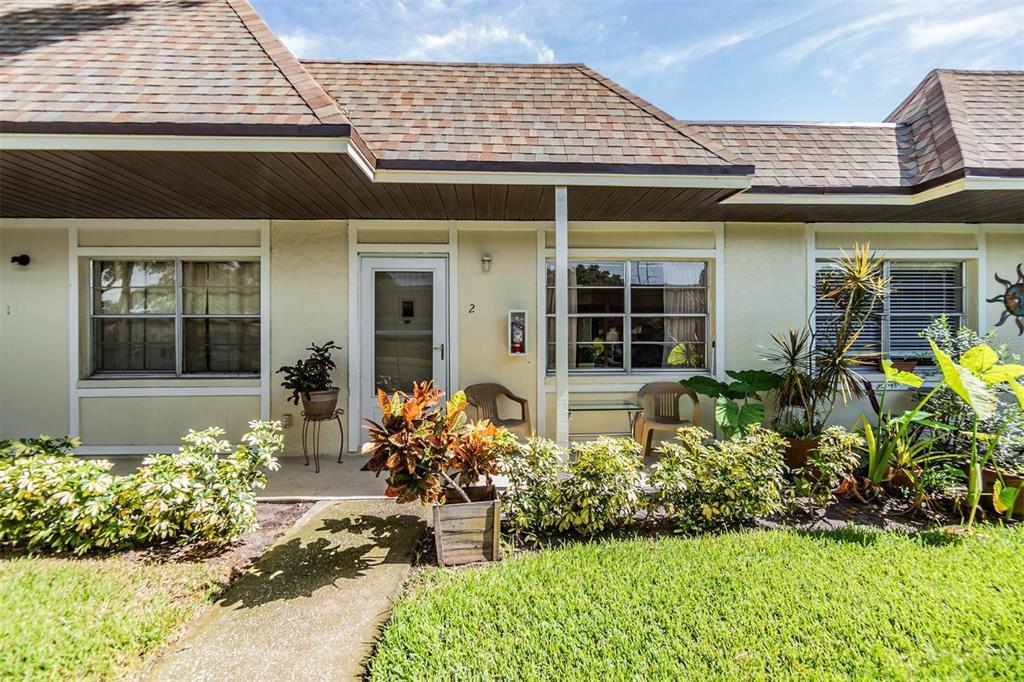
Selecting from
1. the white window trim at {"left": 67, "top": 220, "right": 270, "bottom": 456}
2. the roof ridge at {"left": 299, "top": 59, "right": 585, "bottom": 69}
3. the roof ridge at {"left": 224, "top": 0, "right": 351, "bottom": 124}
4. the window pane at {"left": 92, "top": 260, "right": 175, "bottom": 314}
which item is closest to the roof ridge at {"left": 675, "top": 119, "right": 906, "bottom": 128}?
the roof ridge at {"left": 299, "top": 59, "right": 585, "bottom": 69}

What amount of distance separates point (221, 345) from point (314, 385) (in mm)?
1750

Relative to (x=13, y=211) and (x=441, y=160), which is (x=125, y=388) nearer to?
(x=13, y=211)

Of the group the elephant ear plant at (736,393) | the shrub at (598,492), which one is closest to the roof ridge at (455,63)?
the elephant ear plant at (736,393)

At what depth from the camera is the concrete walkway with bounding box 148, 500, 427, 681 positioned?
85.9 inches

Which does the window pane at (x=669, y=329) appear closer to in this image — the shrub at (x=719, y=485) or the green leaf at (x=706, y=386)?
the green leaf at (x=706, y=386)

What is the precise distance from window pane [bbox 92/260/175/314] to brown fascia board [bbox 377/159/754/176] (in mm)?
3813

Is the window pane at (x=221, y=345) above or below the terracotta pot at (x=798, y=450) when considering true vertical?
above

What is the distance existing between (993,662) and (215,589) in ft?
13.9

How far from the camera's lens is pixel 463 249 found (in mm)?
5621

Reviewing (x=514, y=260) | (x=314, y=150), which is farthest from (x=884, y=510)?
(x=314, y=150)

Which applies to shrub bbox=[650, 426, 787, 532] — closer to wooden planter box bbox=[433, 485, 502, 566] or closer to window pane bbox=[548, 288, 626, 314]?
wooden planter box bbox=[433, 485, 502, 566]

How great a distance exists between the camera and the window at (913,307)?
6.01 meters

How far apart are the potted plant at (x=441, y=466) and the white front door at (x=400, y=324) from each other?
2415 millimetres

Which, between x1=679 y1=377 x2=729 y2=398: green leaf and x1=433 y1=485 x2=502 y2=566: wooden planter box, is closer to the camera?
x1=433 y1=485 x2=502 y2=566: wooden planter box
